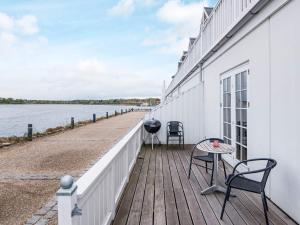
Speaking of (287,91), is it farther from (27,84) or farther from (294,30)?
(27,84)

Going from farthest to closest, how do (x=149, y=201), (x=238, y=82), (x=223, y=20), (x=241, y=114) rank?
1. (x=223, y=20)
2. (x=238, y=82)
3. (x=241, y=114)
4. (x=149, y=201)

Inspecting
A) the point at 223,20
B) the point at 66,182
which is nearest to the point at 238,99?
the point at 223,20

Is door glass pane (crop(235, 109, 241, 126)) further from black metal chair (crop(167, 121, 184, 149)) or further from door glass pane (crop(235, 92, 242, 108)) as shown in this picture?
black metal chair (crop(167, 121, 184, 149))

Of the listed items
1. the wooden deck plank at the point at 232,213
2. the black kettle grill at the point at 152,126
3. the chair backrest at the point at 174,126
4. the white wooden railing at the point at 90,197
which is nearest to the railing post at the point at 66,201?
the white wooden railing at the point at 90,197

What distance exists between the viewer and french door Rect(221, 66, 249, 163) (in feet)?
14.4

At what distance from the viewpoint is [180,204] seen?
321cm

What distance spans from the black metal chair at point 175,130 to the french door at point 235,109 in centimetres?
184

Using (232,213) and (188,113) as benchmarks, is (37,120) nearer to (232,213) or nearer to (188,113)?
(188,113)

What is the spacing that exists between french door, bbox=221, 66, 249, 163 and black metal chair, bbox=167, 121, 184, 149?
184 cm

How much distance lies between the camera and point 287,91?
2.85 metres

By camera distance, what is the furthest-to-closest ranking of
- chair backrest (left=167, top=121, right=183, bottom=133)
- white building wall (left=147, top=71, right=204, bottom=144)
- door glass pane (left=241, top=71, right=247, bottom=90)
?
white building wall (left=147, top=71, right=204, bottom=144), chair backrest (left=167, top=121, right=183, bottom=133), door glass pane (left=241, top=71, right=247, bottom=90)

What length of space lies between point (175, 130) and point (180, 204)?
14.1 feet

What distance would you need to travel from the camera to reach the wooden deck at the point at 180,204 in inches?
109

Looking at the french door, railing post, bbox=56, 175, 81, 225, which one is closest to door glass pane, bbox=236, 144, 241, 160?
the french door
